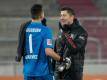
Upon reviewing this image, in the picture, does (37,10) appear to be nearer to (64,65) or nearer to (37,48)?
(37,48)

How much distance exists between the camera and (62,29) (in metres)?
6.86

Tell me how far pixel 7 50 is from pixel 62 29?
25.5 ft

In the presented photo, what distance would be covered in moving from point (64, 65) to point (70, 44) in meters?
0.29

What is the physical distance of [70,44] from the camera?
670 centimetres

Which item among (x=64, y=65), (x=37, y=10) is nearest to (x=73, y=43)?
(x=64, y=65)

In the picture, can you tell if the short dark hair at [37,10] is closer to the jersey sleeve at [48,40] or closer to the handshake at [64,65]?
the jersey sleeve at [48,40]

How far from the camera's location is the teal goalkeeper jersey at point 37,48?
6.37 metres

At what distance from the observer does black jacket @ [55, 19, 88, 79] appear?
6.73 m

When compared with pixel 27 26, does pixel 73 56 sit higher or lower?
lower

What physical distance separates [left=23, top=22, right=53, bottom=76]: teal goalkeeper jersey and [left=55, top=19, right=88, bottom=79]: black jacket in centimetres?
41

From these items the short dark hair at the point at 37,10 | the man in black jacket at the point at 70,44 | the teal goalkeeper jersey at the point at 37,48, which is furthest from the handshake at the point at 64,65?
the short dark hair at the point at 37,10

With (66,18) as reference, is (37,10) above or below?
above

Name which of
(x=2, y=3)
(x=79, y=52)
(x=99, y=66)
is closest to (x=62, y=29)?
(x=79, y=52)

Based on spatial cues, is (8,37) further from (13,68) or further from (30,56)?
(30,56)
